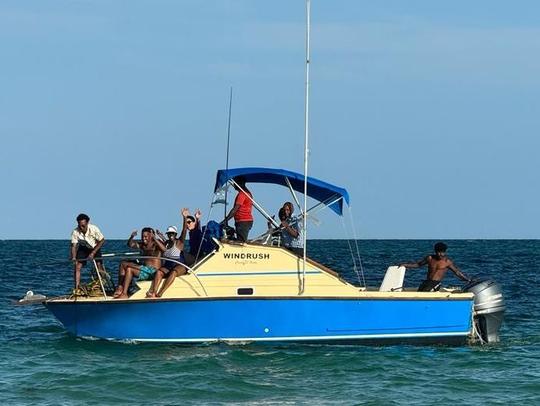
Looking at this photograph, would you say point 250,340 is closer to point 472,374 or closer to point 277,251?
point 277,251

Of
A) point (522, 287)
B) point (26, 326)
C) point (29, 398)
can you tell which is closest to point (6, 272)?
point (522, 287)

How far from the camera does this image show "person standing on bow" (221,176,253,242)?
20.6 m

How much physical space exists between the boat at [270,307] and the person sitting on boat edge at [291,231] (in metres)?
0.24

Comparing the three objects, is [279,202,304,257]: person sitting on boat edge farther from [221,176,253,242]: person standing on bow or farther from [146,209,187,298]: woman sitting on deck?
[146,209,187,298]: woman sitting on deck

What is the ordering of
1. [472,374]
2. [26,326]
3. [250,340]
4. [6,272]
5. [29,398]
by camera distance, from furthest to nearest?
[6,272] < [26,326] < [250,340] < [472,374] < [29,398]

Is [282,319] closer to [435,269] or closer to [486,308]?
[435,269]

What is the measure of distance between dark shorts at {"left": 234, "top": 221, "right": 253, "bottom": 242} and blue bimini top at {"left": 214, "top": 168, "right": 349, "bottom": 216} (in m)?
0.74

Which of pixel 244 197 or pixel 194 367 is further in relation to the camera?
pixel 244 197

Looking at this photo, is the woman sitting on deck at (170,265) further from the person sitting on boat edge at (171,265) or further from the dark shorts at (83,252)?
the dark shorts at (83,252)

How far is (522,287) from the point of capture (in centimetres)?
3869

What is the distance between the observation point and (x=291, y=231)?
20.7 meters

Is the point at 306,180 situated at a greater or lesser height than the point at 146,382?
greater

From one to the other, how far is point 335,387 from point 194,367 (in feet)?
7.73

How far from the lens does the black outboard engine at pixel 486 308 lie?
21.2 metres
